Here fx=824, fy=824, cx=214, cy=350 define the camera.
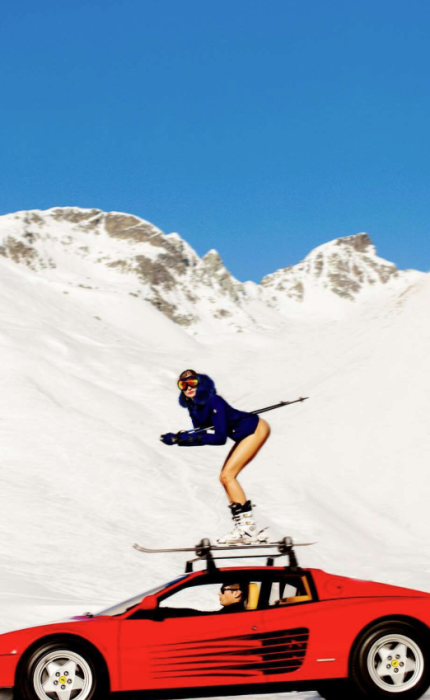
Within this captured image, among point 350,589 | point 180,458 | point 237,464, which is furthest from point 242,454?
point 180,458

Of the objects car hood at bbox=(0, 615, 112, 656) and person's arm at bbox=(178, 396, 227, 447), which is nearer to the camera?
car hood at bbox=(0, 615, 112, 656)

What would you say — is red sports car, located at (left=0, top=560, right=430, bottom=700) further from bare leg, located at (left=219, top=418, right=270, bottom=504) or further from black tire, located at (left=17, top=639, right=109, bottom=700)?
bare leg, located at (left=219, top=418, right=270, bottom=504)

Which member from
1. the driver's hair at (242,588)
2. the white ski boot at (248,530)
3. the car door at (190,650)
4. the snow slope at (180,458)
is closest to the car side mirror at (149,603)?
the car door at (190,650)

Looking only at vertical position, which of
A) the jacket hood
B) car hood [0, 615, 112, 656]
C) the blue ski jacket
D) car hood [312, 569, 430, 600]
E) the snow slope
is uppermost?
the snow slope

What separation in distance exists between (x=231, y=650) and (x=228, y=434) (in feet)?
7.68

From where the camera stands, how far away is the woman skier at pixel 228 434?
835 centimetres

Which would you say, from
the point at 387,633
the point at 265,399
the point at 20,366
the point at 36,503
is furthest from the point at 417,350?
the point at 387,633

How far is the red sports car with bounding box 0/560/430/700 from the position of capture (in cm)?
693

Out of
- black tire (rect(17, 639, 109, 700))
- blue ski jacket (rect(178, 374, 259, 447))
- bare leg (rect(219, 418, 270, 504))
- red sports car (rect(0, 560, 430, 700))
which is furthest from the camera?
bare leg (rect(219, 418, 270, 504))

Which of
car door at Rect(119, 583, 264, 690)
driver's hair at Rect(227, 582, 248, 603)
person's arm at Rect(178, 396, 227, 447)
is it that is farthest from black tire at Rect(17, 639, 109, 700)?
person's arm at Rect(178, 396, 227, 447)

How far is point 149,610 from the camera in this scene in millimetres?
7250

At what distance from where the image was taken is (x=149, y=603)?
713 cm

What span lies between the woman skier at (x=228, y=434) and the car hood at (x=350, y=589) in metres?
0.87

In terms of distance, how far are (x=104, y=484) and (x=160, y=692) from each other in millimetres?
19893
